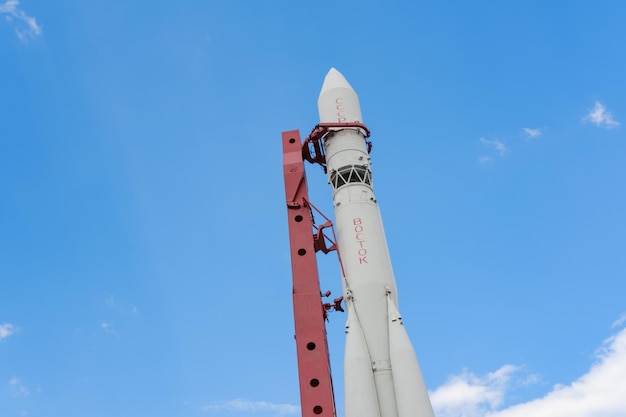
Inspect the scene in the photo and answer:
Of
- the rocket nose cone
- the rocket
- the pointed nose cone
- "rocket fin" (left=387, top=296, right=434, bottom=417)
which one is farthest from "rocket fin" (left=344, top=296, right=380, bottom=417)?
the rocket nose cone

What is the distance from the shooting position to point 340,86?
70.1 feet

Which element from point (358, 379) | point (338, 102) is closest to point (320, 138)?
point (338, 102)

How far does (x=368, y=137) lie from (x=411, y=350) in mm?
7781

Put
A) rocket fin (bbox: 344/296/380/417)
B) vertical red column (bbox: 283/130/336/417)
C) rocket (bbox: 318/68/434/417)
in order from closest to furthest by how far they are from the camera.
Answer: rocket fin (bbox: 344/296/380/417), rocket (bbox: 318/68/434/417), vertical red column (bbox: 283/130/336/417)

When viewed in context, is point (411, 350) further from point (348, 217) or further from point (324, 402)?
point (348, 217)

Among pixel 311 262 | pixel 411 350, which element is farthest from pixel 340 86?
pixel 411 350

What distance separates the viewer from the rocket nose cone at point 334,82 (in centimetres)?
2144

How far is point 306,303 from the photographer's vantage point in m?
16.8

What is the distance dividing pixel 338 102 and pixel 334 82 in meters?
1.13

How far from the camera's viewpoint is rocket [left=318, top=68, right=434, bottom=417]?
48.5 ft

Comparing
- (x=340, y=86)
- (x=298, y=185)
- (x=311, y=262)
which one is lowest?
(x=311, y=262)

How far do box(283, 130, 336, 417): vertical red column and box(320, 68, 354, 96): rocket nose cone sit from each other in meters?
2.75

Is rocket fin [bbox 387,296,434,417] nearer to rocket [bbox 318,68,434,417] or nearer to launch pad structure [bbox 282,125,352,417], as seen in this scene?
rocket [bbox 318,68,434,417]

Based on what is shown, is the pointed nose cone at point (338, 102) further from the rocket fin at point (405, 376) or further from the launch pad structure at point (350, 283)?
the rocket fin at point (405, 376)
